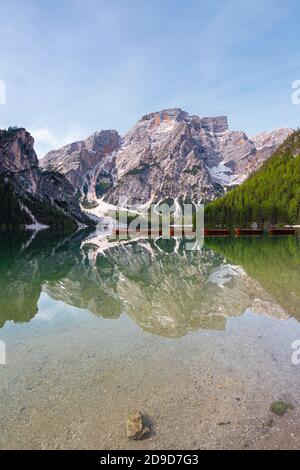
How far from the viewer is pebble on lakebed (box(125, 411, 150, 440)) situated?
324 inches

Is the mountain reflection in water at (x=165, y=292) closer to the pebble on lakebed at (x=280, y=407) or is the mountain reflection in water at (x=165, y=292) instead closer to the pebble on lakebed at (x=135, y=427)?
the pebble on lakebed at (x=280, y=407)

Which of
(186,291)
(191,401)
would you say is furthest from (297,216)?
(191,401)

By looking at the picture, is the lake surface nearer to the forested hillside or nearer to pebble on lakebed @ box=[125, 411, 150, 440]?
pebble on lakebed @ box=[125, 411, 150, 440]

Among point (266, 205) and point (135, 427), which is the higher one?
point (266, 205)

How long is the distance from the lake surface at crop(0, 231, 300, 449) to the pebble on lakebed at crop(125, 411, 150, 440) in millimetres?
185

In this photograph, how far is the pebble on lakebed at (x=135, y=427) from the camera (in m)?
8.22

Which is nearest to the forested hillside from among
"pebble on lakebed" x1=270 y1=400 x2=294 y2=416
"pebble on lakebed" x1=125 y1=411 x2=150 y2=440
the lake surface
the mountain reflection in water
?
the mountain reflection in water

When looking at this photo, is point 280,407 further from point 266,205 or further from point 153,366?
point 266,205

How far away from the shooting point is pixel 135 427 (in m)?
8.46

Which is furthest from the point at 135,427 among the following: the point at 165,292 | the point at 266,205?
the point at 266,205

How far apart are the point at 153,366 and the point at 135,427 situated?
4036 mm

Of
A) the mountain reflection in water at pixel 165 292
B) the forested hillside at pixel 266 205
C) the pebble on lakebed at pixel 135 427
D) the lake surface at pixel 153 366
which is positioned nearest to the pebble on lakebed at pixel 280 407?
the lake surface at pixel 153 366

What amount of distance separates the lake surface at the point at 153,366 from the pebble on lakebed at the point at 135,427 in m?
0.19
